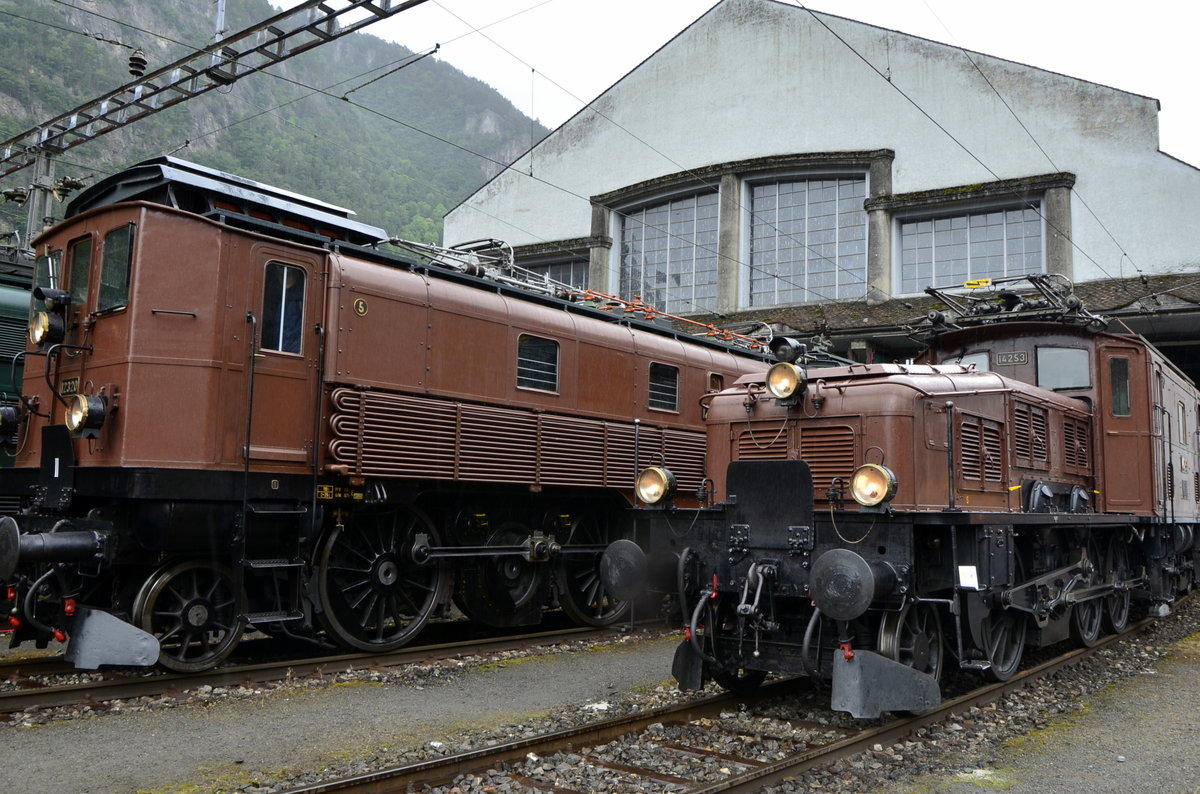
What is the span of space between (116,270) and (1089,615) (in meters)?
10.4

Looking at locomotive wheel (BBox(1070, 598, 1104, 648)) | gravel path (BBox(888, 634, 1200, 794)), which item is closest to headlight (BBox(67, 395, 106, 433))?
gravel path (BBox(888, 634, 1200, 794))

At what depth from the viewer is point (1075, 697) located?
800 cm

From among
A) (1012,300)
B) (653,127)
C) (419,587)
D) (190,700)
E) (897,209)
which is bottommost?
(190,700)

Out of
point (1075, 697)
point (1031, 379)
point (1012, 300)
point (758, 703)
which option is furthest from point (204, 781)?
point (1012, 300)

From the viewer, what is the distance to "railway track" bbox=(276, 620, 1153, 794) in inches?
205

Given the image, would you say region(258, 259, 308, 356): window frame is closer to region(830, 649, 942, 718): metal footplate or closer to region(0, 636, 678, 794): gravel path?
region(0, 636, 678, 794): gravel path

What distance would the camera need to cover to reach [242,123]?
162 feet

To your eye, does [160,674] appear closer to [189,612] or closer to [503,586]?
[189,612]

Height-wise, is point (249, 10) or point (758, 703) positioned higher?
point (249, 10)

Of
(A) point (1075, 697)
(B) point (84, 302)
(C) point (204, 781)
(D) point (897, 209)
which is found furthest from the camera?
(D) point (897, 209)

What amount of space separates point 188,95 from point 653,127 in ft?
48.4

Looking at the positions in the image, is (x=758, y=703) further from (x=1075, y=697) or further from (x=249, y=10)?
(x=249, y=10)

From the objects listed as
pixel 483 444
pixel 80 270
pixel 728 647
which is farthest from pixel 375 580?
pixel 80 270

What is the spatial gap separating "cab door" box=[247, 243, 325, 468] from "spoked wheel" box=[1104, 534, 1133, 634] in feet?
28.5
